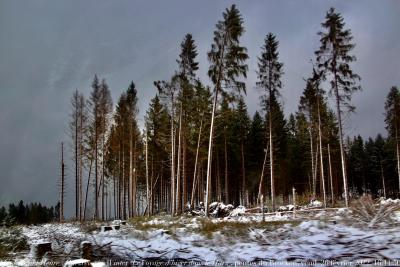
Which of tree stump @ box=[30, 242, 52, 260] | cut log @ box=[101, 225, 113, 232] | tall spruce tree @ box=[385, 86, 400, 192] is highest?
tall spruce tree @ box=[385, 86, 400, 192]

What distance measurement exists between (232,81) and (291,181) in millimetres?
30204

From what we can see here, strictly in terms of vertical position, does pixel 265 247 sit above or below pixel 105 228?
above

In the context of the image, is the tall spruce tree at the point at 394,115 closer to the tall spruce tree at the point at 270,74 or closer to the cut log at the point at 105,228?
the tall spruce tree at the point at 270,74

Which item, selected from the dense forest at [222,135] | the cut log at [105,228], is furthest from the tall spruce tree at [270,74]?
the cut log at [105,228]

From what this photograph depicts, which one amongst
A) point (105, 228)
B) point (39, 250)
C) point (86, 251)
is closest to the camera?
point (86, 251)

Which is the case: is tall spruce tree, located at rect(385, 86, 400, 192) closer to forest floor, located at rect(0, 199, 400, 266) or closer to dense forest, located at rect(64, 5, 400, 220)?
dense forest, located at rect(64, 5, 400, 220)

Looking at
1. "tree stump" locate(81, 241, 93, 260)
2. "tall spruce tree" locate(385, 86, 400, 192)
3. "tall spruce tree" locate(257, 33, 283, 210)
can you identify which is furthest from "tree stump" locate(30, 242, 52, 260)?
"tall spruce tree" locate(385, 86, 400, 192)

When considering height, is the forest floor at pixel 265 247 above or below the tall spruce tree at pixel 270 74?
below

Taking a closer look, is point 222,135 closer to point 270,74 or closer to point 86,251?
point 270,74

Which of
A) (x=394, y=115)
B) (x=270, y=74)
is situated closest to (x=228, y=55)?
(x=270, y=74)

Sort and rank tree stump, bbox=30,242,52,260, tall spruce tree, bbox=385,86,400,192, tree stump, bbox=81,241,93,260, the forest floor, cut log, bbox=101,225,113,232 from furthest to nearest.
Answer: tall spruce tree, bbox=385,86,400,192
cut log, bbox=101,225,113,232
tree stump, bbox=30,242,52,260
tree stump, bbox=81,241,93,260
the forest floor

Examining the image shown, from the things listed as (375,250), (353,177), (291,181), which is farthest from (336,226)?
(353,177)

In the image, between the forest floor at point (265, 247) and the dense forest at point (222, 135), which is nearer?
the forest floor at point (265, 247)

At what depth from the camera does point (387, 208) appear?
9.70 meters
